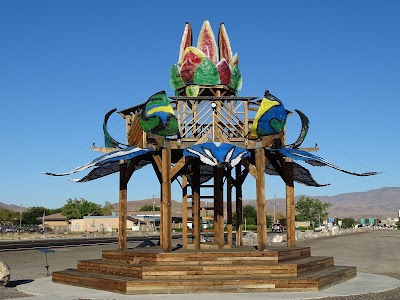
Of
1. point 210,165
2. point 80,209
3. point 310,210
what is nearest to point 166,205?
point 210,165

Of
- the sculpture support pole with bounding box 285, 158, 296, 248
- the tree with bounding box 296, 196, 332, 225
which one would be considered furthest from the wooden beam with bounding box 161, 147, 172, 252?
the tree with bounding box 296, 196, 332, 225

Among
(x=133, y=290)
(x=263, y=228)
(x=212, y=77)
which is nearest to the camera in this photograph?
(x=133, y=290)

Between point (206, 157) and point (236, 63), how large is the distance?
646 cm

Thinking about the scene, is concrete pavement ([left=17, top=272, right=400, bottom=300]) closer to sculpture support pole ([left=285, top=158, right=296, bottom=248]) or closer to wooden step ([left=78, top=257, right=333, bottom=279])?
wooden step ([left=78, top=257, right=333, bottom=279])

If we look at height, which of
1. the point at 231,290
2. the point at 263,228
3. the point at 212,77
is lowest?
the point at 231,290

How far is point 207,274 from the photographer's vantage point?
19109 mm

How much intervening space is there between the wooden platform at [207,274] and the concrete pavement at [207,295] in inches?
15.7

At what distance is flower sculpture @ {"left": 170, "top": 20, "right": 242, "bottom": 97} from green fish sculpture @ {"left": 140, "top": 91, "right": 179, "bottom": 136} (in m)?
3.48

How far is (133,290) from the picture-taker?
59.2 ft

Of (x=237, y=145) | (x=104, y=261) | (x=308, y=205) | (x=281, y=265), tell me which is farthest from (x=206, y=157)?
(x=308, y=205)

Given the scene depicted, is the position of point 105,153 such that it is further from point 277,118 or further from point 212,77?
point 277,118

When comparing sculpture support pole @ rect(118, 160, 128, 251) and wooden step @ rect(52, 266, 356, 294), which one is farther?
sculpture support pole @ rect(118, 160, 128, 251)

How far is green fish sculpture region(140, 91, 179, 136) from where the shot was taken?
20672 millimetres

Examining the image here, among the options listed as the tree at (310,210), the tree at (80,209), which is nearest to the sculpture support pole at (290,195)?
the tree at (80,209)
